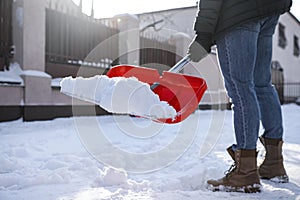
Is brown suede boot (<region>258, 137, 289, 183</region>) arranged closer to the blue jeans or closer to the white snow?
the blue jeans

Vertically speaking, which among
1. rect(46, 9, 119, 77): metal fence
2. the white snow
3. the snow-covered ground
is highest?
rect(46, 9, 119, 77): metal fence

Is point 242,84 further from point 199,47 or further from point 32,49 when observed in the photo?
point 32,49

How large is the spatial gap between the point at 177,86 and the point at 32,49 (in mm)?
3835

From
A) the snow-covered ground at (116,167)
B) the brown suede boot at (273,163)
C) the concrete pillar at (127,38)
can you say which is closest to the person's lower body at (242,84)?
the snow-covered ground at (116,167)

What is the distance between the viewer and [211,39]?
1951 millimetres

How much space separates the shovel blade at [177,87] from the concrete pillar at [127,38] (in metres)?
5.37

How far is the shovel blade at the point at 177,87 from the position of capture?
2100mm

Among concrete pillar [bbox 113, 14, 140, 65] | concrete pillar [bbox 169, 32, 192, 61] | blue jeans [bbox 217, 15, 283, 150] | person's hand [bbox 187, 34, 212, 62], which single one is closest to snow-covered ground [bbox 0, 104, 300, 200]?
blue jeans [bbox 217, 15, 283, 150]

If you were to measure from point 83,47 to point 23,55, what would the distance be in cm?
169

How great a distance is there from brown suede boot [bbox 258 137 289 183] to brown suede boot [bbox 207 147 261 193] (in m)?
0.31

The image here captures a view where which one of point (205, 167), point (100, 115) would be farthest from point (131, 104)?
point (100, 115)

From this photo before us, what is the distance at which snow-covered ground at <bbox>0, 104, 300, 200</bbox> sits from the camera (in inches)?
67.7

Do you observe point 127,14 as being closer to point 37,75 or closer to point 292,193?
point 37,75

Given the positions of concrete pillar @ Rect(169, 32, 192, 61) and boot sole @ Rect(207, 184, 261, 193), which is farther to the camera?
concrete pillar @ Rect(169, 32, 192, 61)
